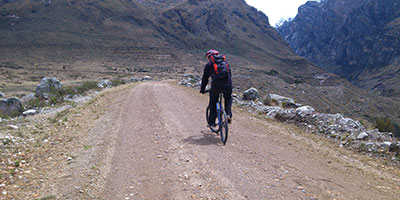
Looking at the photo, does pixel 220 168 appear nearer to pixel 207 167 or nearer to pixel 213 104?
pixel 207 167

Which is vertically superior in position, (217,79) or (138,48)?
(138,48)

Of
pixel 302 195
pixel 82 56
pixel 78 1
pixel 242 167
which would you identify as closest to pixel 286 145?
pixel 242 167

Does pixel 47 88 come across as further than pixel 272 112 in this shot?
Yes

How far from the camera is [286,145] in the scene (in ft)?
23.4

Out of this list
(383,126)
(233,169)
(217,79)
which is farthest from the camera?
(383,126)

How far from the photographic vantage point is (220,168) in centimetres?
523

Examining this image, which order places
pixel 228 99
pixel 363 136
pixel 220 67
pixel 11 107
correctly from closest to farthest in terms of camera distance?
pixel 220 67, pixel 228 99, pixel 363 136, pixel 11 107

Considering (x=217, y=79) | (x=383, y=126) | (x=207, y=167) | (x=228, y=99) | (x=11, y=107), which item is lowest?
(x=11, y=107)

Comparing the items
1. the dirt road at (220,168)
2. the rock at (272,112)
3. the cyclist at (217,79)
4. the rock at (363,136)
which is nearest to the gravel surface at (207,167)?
the dirt road at (220,168)

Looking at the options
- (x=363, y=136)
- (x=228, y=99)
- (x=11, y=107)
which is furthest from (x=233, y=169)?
(x=11, y=107)

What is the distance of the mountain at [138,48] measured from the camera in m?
61.3

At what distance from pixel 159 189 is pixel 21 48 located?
8398 cm

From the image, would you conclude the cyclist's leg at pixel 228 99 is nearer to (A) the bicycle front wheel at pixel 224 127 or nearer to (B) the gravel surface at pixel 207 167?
(A) the bicycle front wheel at pixel 224 127

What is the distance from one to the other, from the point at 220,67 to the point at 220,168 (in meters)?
2.50
